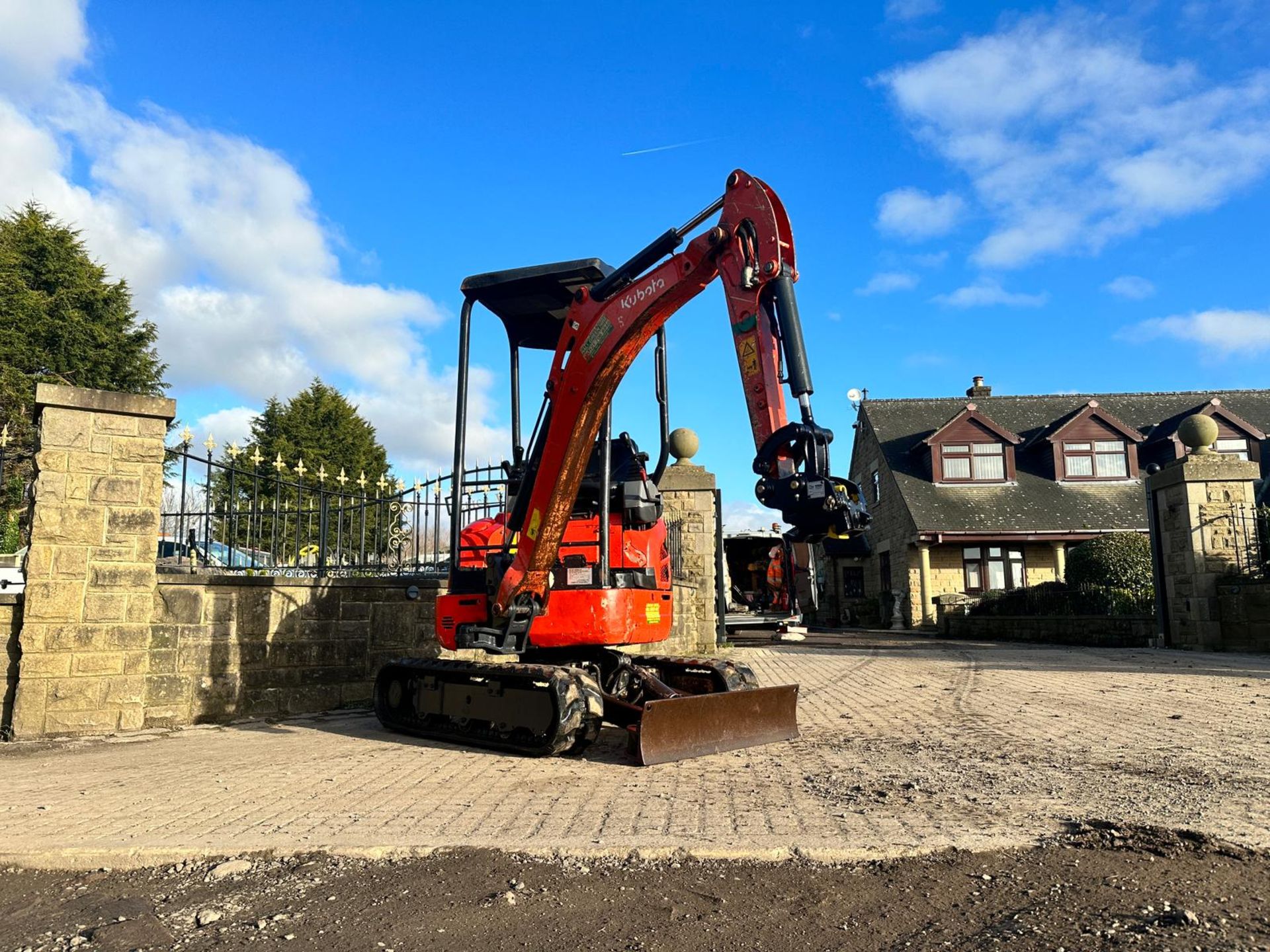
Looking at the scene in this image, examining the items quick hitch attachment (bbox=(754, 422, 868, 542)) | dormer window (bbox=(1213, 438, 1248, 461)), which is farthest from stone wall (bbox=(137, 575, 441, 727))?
dormer window (bbox=(1213, 438, 1248, 461))

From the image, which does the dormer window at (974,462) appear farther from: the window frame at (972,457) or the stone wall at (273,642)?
the stone wall at (273,642)

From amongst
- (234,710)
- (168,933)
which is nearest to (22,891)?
(168,933)

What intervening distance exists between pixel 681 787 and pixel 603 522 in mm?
1979

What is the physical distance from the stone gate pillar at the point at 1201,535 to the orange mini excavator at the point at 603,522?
10.2m

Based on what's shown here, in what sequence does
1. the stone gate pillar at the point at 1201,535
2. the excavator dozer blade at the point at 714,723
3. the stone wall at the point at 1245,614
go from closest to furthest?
the excavator dozer blade at the point at 714,723 < the stone wall at the point at 1245,614 < the stone gate pillar at the point at 1201,535

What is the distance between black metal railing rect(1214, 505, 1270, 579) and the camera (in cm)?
1323

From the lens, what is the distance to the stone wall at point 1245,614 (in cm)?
1260

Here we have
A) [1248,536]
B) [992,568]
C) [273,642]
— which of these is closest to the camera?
[273,642]

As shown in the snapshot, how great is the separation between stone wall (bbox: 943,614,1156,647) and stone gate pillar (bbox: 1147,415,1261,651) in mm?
1808

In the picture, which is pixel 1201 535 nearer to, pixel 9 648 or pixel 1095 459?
pixel 1095 459

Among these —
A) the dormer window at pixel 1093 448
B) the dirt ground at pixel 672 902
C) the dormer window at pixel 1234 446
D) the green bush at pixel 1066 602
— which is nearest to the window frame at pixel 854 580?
the dormer window at pixel 1093 448

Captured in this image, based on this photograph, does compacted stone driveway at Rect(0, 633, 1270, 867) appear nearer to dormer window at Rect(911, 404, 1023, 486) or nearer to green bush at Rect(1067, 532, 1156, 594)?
green bush at Rect(1067, 532, 1156, 594)

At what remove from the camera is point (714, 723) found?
5945 mm

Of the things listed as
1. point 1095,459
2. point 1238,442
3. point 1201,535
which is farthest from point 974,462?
point 1201,535
